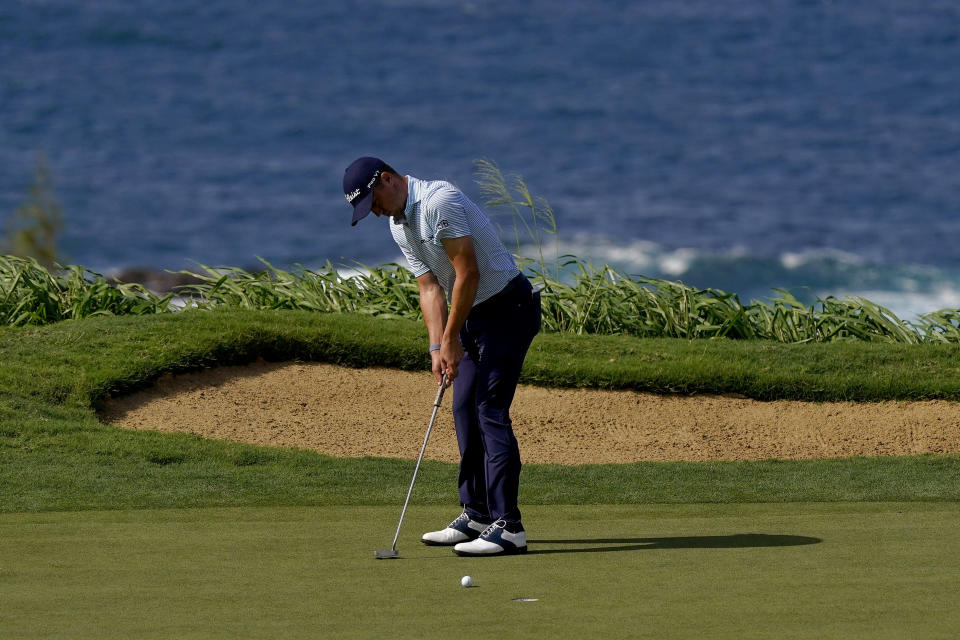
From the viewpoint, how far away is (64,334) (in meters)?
10.9

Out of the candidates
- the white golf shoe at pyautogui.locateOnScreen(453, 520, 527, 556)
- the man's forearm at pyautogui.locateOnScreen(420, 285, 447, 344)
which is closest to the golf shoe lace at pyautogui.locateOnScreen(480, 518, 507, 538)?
the white golf shoe at pyautogui.locateOnScreen(453, 520, 527, 556)

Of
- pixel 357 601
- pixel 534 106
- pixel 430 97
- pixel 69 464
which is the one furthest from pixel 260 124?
pixel 357 601

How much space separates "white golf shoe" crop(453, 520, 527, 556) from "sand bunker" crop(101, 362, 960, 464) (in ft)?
11.9

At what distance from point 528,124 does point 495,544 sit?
4518cm

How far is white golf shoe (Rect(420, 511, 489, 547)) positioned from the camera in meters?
5.90

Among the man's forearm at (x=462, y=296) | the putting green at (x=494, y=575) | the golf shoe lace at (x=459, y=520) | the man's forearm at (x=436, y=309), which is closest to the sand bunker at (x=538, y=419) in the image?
the putting green at (x=494, y=575)

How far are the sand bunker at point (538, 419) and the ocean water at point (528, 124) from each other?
26.0 m

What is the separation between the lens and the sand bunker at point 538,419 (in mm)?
9641

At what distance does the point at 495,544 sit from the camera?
5.69m

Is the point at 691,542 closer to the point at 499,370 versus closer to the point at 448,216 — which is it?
the point at 499,370

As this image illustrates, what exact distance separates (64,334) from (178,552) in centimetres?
592

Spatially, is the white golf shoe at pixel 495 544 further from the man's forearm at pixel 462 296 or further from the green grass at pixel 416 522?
the man's forearm at pixel 462 296

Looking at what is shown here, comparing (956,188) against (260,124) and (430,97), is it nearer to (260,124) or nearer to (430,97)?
(430,97)

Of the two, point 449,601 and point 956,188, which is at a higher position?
point 956,188
